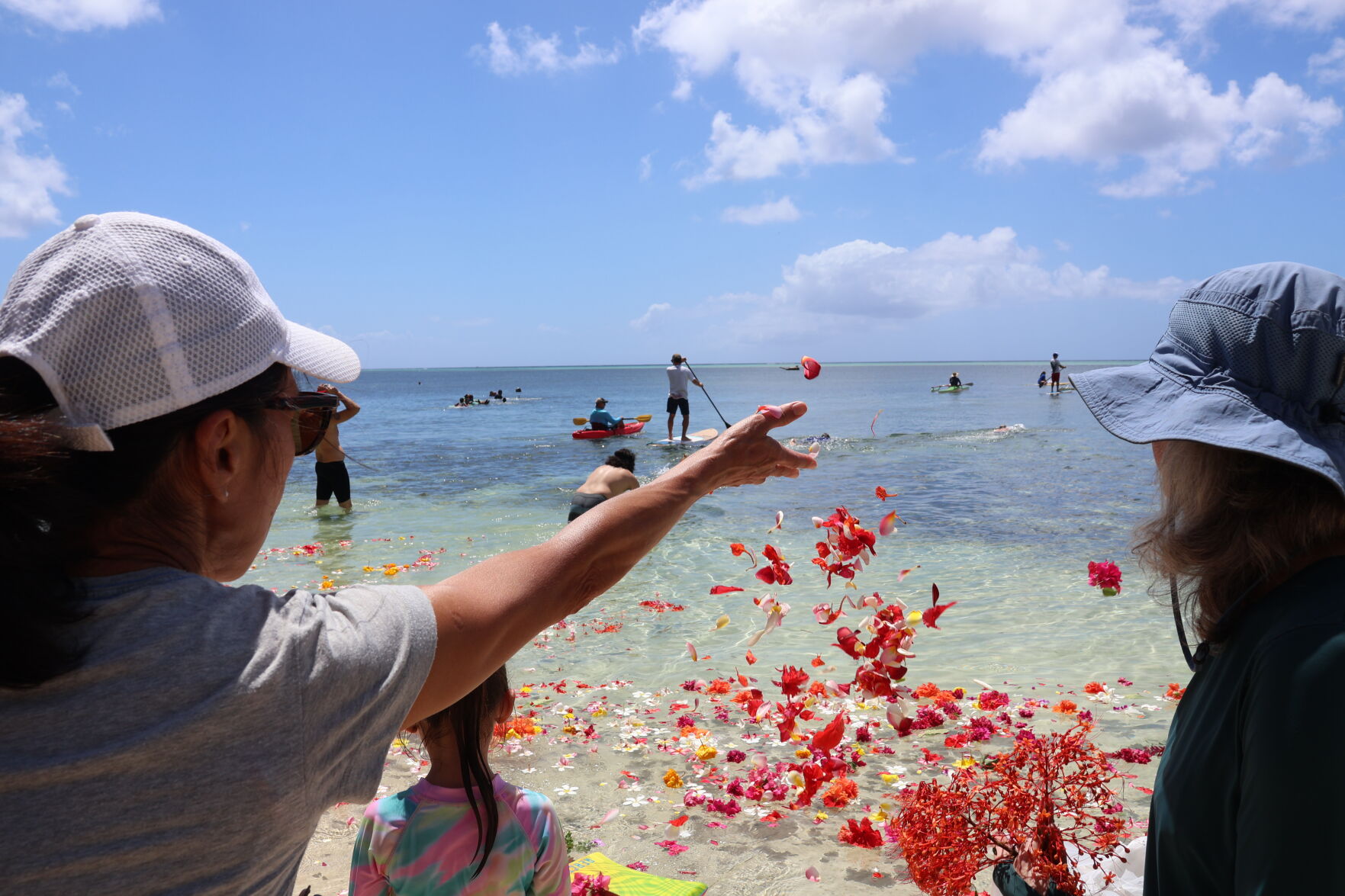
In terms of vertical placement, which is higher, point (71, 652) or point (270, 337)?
point (270, 337)

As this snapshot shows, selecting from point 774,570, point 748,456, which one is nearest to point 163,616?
point 748,456

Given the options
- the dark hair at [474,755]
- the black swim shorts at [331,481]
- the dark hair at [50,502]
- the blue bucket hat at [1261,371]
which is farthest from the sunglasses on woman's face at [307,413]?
the black swim shorts at [331,481]

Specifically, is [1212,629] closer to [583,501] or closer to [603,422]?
[583,501]

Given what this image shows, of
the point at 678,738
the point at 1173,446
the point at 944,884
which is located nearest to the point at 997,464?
the point at 678,738

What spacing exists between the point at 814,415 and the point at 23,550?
139ft

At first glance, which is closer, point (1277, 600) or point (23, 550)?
point (23, 550)

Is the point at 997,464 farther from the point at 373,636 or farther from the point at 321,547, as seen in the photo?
the point at 373,636

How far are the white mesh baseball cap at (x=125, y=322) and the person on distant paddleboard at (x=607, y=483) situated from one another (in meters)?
8.49

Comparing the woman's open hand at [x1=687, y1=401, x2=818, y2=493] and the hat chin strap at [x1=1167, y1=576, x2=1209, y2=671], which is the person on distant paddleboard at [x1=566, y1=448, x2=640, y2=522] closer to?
the woman's open hand at [x1=687, y1=401, x2=818, y2=493]

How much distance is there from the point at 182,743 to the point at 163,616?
16cm

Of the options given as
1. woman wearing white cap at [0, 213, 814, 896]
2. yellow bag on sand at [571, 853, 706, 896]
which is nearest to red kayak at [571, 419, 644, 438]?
yellow bag on sand at [571, 853, 706, 896]

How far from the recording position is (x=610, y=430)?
28.0m

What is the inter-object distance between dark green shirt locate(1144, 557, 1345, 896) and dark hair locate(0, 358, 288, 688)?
5.45ft

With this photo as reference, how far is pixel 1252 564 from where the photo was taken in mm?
1600
